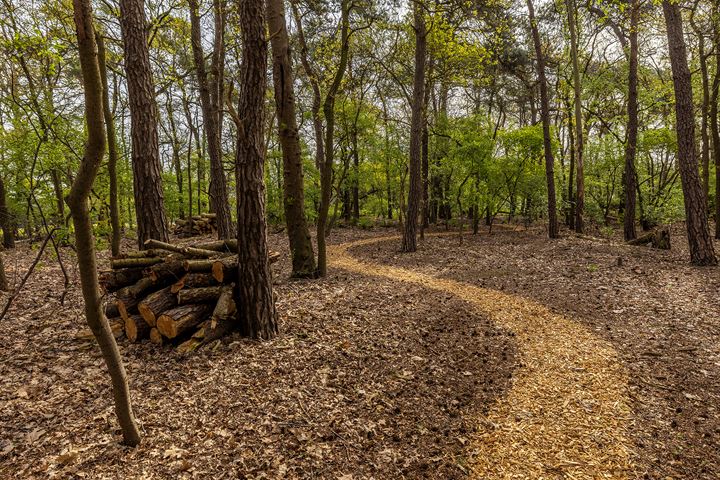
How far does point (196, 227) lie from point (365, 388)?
1853 centimetres

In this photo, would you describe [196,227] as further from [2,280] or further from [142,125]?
[142,125]

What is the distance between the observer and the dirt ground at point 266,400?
3438 millimetres

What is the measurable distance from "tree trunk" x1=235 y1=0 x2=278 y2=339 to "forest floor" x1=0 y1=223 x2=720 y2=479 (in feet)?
1.43

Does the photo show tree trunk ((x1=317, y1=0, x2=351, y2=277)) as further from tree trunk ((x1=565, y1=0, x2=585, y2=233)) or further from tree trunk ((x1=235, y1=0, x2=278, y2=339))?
tree trunk ((x1=565, y1=0, x2=585, y2=233))

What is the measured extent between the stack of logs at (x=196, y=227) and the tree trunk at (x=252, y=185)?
1582 centimetres

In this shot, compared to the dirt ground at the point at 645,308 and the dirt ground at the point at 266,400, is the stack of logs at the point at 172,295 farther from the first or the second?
the dirt ground at the point at 645,308

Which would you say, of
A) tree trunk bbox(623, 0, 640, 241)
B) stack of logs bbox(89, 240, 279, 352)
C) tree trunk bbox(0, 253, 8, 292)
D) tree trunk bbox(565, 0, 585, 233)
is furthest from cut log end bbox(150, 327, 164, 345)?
tree trunk bbox(565, 0, 585, 233)

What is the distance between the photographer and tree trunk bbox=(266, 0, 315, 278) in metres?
8.47

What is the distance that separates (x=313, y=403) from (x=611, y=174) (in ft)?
71.2

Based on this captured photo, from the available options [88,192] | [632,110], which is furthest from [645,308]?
[632,110]

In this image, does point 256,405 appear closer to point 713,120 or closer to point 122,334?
point 122,334

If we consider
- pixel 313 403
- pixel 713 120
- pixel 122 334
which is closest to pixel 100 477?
pixel 313 403

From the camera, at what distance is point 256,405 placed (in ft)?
13.6

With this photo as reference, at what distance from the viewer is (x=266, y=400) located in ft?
13.9
